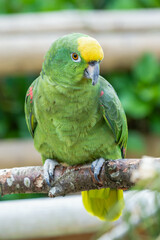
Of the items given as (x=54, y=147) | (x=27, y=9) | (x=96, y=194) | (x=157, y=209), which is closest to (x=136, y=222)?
(x=157, y=209)

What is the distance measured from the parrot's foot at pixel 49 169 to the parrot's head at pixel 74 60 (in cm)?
39

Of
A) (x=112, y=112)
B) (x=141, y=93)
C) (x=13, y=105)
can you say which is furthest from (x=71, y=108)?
(x=13, y=105)

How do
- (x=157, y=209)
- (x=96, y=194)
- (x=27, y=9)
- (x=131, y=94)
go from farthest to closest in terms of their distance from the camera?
(x=27, y=9)
(x=131, y=94)
(x=96, y=194)
(x=157, y=209)

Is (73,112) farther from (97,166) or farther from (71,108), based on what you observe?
(97,166)

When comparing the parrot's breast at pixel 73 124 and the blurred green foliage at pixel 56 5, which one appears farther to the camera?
the blurred green foliage at pixel 56 5

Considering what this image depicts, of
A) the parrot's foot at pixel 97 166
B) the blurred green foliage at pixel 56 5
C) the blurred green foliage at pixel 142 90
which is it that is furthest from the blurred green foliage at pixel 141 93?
the parrot's foot at pixel 97 166

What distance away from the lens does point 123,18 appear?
2.90 metres

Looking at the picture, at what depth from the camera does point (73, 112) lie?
4.99ft

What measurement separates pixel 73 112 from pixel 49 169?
290 mm

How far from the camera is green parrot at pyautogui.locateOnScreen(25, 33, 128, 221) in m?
1.41

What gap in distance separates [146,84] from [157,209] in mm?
2584

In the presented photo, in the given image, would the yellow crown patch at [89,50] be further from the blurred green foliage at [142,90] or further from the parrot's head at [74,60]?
the blurred green foliage at [142,90]

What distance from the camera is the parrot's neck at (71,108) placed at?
1.50 meters

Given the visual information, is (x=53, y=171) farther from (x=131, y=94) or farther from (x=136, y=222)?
(x=131, y=94)
